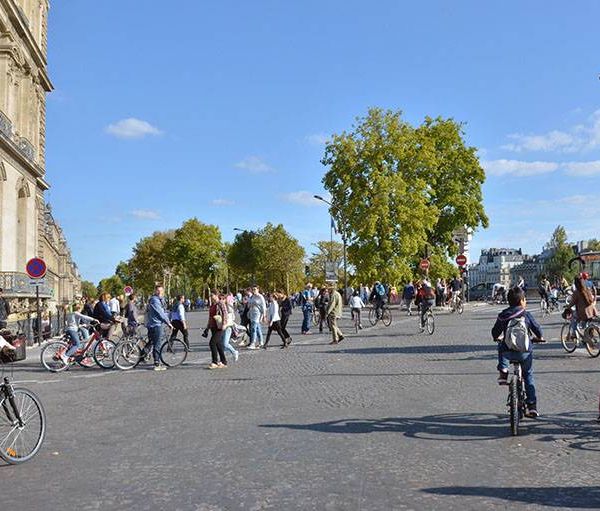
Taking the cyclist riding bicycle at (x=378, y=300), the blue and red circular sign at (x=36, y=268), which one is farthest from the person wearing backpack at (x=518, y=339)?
the cyclist riding bicycle at (x=378, y=300)

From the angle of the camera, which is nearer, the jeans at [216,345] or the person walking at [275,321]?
the jeans at [216,345]

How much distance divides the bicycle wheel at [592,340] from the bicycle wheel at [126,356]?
1012cm

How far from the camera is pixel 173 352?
1684 cm

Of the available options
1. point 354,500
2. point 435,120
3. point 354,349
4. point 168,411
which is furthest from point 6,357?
point 435,120

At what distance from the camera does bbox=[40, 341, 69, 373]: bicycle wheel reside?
16.8 m

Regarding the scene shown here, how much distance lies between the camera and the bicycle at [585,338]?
15.9m

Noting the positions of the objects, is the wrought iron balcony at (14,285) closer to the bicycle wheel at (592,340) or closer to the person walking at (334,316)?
the person walking at (334,316)

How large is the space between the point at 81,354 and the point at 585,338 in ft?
37.8

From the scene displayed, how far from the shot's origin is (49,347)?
17.0 metres

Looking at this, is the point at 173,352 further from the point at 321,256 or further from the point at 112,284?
the point at 112,284

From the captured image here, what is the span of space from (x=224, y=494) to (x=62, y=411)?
5595 mm

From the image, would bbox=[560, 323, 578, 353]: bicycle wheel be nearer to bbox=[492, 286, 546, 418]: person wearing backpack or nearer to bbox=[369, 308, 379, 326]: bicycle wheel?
bbox=[492, 286, 546, 418]: person wearing backpack

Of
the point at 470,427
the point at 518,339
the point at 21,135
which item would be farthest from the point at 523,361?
the point at 21,135

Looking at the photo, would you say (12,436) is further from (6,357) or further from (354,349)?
(354,349)
